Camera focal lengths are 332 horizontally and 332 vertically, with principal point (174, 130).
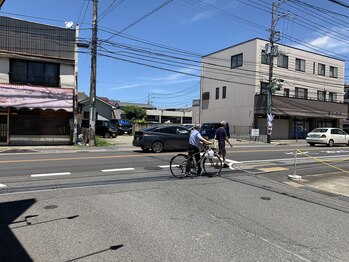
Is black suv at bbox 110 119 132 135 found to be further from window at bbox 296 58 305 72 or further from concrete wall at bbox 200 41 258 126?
window at bbox 296 58 305 72

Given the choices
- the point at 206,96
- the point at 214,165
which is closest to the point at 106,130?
the point at 206,96

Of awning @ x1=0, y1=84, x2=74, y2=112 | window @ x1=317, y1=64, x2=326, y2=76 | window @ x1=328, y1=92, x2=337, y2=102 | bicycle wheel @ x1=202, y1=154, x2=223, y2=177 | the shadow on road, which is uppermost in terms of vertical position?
window @ x1=317, y1=64, x2=326, y2=76

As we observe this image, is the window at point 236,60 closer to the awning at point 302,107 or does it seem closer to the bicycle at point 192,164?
the awning at point 302,107

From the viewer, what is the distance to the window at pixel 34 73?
75.6 feet

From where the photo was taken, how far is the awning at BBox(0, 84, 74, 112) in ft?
71.7

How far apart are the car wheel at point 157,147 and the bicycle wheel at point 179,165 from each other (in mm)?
7085

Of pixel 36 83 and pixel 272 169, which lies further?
pixel 36 83

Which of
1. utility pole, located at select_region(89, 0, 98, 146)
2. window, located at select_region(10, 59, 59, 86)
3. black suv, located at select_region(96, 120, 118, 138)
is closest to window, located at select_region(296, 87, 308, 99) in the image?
black suv, located at select_region(96, 120, 118, 138)

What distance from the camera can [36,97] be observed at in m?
22.6

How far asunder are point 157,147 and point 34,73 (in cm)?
1159

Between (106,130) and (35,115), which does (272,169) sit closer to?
(35,115)

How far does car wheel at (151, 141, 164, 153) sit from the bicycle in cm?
695

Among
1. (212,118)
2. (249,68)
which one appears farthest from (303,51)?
(212,118)

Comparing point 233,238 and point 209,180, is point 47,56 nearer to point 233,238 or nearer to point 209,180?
point 209,180
